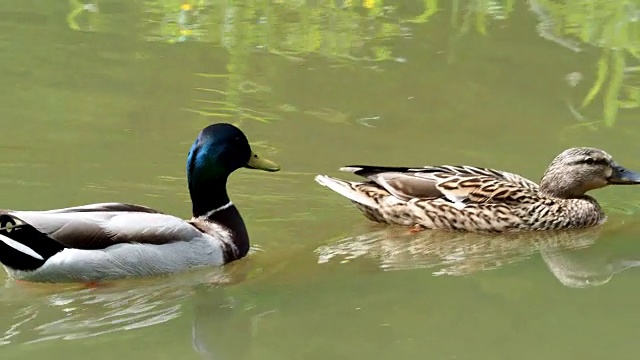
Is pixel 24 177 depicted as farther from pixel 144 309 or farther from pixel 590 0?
pixel 590 0

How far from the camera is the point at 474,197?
8.68 metres

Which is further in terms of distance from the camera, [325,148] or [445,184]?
[325,148]

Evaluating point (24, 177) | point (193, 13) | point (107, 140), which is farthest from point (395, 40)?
point (24, 177)

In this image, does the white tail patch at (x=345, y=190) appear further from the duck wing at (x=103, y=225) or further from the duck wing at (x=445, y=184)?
the duck wing at (x=103, y=225)

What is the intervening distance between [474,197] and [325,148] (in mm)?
1667

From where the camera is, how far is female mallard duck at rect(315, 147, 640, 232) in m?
8.63

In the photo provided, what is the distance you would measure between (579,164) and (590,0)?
20.5 feet

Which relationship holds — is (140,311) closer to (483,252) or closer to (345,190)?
(345,190)

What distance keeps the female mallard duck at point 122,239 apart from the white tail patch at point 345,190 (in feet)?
3.32

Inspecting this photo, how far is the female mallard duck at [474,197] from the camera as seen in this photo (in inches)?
340

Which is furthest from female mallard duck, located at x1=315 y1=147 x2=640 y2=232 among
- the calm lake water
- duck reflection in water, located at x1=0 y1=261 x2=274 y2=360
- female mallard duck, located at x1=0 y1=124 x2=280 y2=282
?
duck reflection in water, located at x1=0 y1=261 x2=274 y2=360

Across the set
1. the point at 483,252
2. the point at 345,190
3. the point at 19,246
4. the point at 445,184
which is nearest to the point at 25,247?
the point at 19,246

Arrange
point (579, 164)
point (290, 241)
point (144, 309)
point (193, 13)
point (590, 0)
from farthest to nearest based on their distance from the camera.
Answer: point (590, 0)
point (193, 13)
point (579, 164)
point (290, 241)
point (144, 309)

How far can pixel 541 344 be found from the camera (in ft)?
20.4
